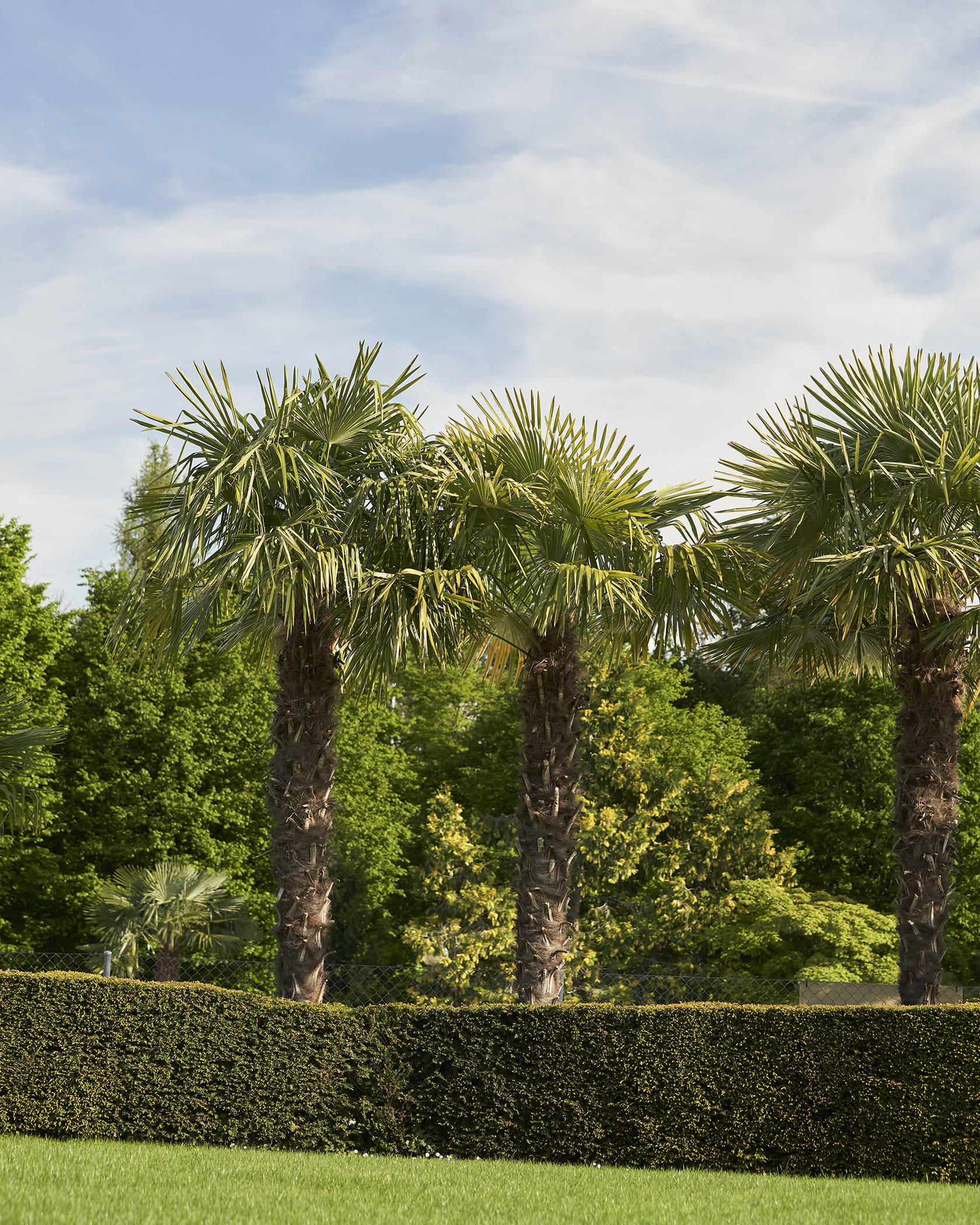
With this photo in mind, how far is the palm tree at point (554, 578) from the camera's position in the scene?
10.6 m

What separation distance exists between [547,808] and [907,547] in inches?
158

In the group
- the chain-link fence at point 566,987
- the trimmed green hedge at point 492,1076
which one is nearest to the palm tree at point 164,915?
the chain-link fence at point 566,987

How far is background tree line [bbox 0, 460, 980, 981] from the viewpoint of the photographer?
23.5 metres

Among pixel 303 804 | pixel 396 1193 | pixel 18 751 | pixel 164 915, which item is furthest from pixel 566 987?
pixel 396 1193

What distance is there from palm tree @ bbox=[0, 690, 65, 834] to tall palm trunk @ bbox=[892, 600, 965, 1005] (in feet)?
30.3

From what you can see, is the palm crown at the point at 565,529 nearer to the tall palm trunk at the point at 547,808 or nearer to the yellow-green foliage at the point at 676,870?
the tall palm trunk at the point at 547,808

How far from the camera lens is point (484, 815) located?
1040 inches

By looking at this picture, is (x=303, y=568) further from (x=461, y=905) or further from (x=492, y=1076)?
(x=461, y=905)

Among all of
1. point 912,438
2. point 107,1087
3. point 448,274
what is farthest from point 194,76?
point 107,1087

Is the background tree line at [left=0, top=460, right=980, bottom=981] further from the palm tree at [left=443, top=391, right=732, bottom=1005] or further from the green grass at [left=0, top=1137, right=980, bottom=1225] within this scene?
the green grass at [left=0, top=1137, right=980, bottom=1225]

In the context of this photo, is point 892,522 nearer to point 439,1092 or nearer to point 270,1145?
point 439,1092

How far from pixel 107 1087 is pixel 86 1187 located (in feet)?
10.9

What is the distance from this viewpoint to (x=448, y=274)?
10.4 m

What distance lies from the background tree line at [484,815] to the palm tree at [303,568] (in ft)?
36.8
